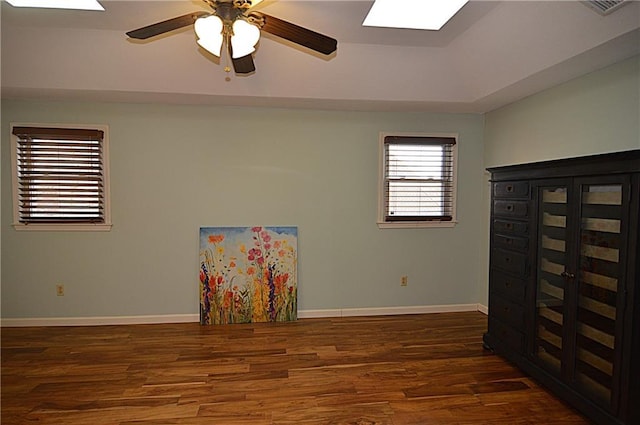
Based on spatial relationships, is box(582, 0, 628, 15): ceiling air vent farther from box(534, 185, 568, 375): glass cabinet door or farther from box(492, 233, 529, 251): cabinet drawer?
box(492, 233, 529, 251): cabinet drawer

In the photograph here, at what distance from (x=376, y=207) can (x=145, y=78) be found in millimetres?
2699

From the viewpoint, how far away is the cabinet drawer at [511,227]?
9.62ft

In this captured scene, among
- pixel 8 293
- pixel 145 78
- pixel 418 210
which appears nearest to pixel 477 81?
pixel 418 210

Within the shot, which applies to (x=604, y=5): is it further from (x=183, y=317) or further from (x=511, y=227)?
(x=183, y=317)

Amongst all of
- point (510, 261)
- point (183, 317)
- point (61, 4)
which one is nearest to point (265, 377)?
point (183, 317)

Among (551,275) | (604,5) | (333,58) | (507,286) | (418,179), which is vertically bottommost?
(507,286)

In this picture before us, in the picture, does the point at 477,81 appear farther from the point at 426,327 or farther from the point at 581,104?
the point at 426,327

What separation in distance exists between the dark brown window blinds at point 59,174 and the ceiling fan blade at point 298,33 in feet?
8.80

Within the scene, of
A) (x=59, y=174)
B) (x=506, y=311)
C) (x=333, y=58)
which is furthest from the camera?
(x=59, y=174)

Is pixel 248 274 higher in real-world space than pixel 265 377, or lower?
higher

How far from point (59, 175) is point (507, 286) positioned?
444 cm

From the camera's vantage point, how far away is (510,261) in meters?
3.10

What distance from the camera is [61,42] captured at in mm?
3193

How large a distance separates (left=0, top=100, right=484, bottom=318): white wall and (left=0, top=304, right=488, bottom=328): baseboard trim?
0.20 ft
